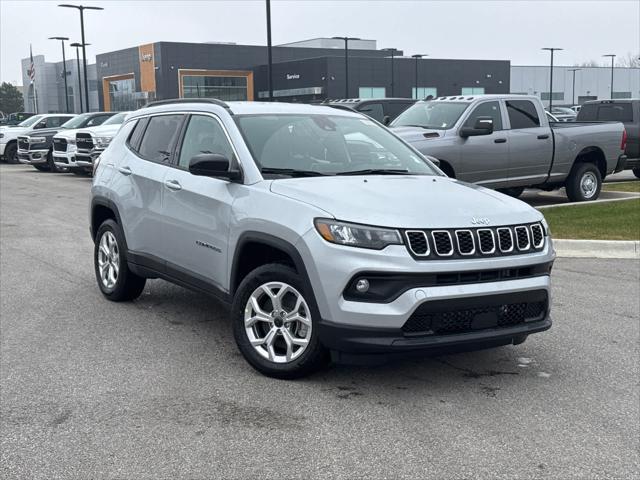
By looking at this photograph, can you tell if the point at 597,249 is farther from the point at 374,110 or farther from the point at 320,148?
the point at 374,110

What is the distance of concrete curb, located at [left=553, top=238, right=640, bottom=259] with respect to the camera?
10086 mm

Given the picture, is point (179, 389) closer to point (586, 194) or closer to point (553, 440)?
point (553, 440)

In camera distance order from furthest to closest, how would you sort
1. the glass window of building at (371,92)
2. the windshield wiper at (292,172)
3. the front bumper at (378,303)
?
the glass window of building at (371,92) → the windshield wiper at (292,172) → the front bumper at (378,303)

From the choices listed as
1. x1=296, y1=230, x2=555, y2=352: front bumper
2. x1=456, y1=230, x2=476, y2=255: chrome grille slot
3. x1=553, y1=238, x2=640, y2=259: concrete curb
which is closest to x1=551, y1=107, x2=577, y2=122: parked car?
x1=553, y1=238, x2=640, y2=259: concrete curb

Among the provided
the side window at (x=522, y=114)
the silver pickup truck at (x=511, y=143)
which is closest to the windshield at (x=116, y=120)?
the silver pickup truck at (x=511, y=143)

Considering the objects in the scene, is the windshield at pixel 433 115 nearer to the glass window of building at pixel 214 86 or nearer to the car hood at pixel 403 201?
the car hood at pixel 403 201

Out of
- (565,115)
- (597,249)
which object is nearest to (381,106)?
(597,249)

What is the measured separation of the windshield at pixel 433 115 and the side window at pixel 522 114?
0.98m

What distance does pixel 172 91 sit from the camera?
8544 centimetres

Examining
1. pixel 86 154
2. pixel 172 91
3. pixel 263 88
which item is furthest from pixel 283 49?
pixel 86 154

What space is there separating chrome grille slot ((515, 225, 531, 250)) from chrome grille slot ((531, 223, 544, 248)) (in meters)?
0.06

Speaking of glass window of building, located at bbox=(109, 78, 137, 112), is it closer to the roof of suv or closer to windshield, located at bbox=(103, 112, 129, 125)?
windshield, located at bbox=(103, 112, 129, 125)

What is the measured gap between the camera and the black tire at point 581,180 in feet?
48.8

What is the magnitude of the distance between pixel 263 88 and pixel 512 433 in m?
87.6
